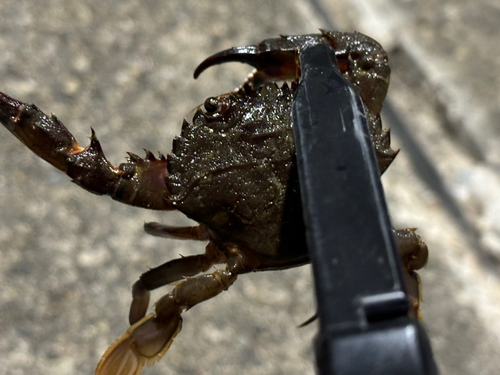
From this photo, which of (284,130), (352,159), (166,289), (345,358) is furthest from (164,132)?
(345,358)

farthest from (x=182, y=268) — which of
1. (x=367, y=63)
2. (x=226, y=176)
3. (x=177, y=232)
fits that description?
(x=367, y=63)

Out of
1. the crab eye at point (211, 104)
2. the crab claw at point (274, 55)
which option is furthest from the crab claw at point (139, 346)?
the crab claw at point (274, 55)

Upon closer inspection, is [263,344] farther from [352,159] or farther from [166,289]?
[352,159]

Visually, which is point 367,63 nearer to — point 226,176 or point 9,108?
point 226,176

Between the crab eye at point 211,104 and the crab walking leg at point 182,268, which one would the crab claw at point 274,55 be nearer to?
the crab eye at point 211,104

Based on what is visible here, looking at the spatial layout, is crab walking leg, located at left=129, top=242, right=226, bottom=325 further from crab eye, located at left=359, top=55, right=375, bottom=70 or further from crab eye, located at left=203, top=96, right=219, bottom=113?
crab eye, located at left=359, top=55, right=375, bottom=70

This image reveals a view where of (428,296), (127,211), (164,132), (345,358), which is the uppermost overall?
(164,132)

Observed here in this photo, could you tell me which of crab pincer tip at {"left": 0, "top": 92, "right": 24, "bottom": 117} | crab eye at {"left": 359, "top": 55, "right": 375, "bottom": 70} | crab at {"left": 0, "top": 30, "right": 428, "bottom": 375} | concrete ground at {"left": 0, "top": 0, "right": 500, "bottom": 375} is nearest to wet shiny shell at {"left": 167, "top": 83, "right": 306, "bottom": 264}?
crab at {"left": 0, "top": 30, "right": 428, "bottom": 375}
